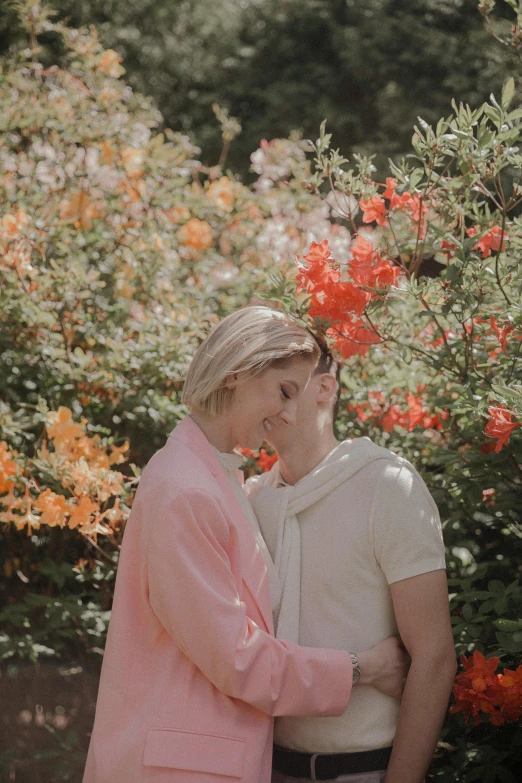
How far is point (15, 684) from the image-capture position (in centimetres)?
293

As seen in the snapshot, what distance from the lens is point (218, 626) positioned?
60.3 inches

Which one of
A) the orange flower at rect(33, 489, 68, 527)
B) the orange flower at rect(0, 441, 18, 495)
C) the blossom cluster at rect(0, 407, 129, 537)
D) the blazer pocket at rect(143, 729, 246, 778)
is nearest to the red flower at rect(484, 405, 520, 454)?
the blazer pocket at rect(143, 729, 246, 778)

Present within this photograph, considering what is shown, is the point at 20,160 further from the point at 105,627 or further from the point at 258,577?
the point at 258,577

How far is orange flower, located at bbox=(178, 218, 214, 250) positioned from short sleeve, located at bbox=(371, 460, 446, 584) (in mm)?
2049

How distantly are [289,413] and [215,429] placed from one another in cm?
17

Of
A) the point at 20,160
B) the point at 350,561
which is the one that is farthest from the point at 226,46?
the point at 350,561

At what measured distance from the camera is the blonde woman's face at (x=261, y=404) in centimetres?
175

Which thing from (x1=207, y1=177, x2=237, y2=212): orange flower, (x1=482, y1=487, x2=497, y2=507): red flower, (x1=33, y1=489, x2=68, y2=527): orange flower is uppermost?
(x1=207, y1=177, x2=237, y2=212): orange flower

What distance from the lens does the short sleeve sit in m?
1.65

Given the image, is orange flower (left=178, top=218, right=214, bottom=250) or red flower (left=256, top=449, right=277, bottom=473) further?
orange flower (left=178, top=218, right=214, bottom=250)

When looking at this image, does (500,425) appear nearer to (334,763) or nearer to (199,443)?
(199,443)

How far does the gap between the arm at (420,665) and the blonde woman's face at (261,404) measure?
43 cm

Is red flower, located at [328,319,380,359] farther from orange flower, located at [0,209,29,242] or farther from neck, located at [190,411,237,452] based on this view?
orange flower, located at [0,209,29,242]

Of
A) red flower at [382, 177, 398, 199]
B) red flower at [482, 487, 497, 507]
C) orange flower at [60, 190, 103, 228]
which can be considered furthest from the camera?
orange flower at [60, 190, 103, 228]
